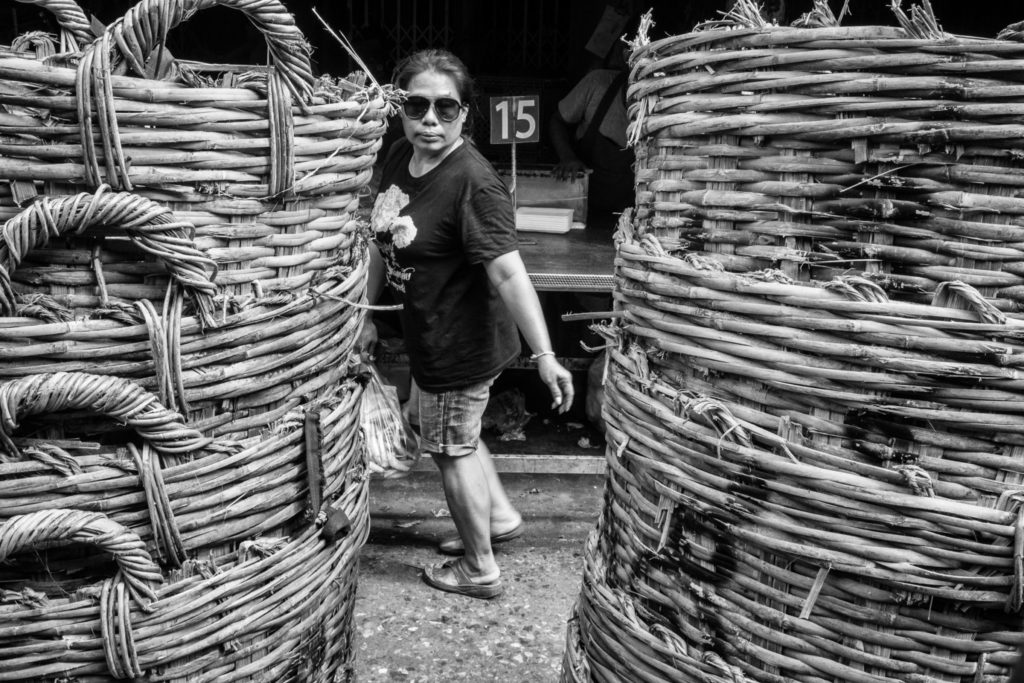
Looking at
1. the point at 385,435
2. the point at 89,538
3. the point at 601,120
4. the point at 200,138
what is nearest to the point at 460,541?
the point at 385,435

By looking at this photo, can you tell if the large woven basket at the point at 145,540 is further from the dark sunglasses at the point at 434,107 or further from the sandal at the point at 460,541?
the sandal at the point at 460,541

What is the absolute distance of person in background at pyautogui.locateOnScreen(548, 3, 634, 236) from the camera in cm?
595

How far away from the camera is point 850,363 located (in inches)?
51.6

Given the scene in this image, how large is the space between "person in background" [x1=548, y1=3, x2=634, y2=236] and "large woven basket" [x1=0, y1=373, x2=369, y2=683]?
172 inches

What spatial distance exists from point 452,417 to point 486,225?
82 centimetres

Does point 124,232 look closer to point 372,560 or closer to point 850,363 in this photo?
point 850,363

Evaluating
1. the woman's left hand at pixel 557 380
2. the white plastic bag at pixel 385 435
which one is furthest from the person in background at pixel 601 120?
the woman's left hand at pixel 557 380

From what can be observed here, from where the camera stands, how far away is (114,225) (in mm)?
1405

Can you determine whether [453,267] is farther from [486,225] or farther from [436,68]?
[436,68]

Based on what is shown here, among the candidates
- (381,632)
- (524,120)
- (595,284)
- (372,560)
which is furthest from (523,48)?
(381,632)

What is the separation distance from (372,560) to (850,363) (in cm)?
294

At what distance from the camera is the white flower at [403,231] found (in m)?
3.08

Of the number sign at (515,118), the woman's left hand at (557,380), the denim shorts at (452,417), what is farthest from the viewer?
the number sign at (515,118)

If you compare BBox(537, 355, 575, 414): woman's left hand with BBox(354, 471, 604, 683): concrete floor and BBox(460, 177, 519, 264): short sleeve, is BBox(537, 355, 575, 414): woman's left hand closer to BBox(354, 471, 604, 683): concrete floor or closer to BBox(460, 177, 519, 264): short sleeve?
BBox(460, 177, 519, 264): short sleeve
